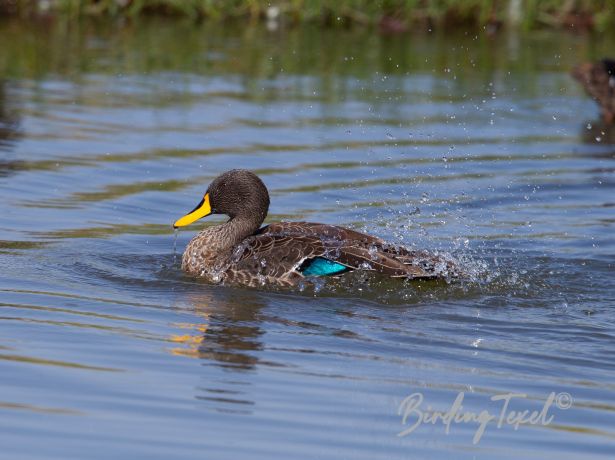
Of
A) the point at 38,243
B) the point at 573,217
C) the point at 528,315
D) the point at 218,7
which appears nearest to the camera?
the point at 528,315

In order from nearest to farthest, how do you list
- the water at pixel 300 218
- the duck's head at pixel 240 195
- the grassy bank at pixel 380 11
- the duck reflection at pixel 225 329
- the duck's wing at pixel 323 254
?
the water at pixel 300 218, the duck reflection at pixel 225 329, the duck's wing at pixel 323 254, the duck's head at pixel 240 195, the grassy bank at pixel 380 11

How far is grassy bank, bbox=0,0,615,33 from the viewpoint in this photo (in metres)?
24.8

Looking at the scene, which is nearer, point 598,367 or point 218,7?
point 598,367

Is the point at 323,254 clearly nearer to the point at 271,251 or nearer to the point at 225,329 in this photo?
the point at 271,251

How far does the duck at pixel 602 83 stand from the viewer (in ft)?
57.6

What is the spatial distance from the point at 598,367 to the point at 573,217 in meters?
4.67

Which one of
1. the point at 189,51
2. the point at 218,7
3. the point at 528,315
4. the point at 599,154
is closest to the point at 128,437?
the point at 528,315

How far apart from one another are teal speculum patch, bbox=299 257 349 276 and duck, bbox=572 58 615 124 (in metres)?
9.04

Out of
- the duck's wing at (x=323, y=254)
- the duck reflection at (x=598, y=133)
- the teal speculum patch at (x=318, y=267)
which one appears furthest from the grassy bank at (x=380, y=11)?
the teal speculum patch at (x=318, y=267)

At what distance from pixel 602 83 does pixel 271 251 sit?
30.3 ft

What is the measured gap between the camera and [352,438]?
254 inches

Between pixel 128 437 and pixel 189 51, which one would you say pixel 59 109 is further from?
pixel 128 437

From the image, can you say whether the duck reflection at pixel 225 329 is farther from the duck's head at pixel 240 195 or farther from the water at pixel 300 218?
the duck's head at pixel 240 195

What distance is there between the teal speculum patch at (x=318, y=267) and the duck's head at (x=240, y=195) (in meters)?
0.79
